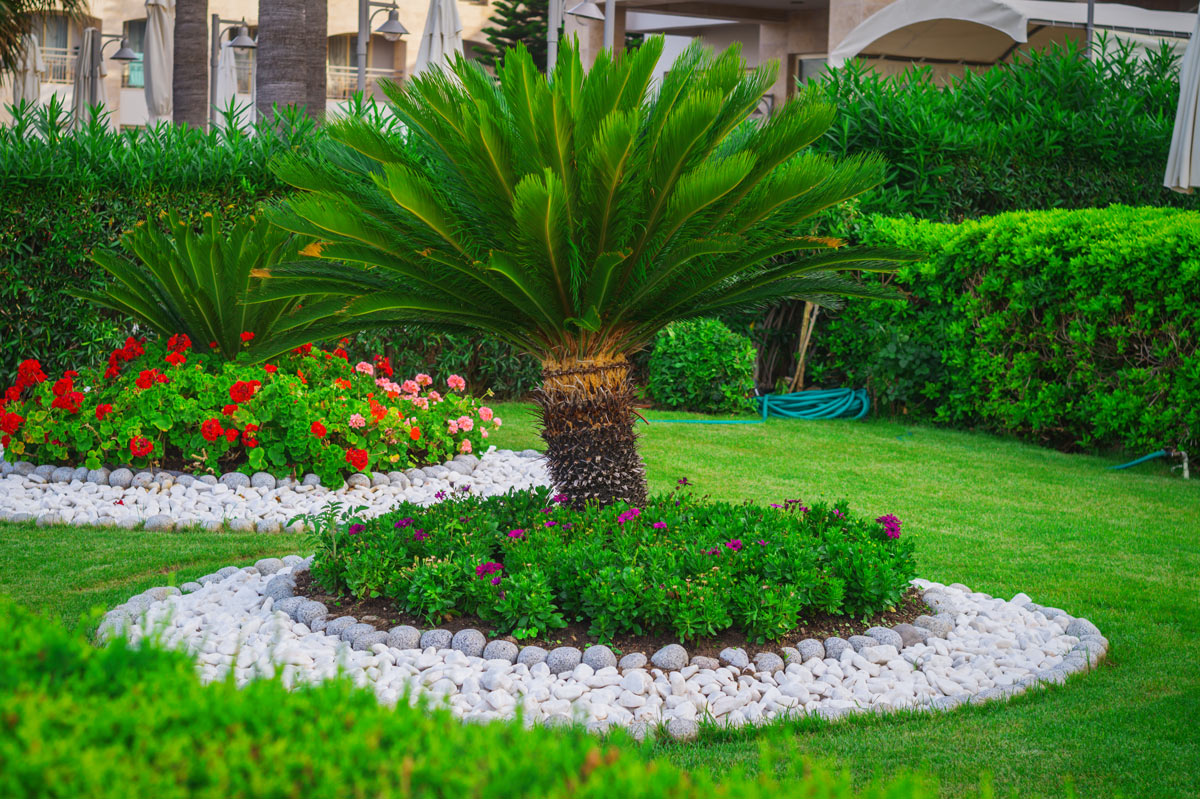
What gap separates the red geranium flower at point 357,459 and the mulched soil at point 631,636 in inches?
88.1

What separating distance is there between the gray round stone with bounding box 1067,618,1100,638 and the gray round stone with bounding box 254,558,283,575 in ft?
12.3

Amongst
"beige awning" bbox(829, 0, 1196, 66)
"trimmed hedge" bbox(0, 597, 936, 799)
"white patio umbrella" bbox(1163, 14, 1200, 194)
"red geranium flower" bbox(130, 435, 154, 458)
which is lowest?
"red geranium flower" bbox(130, 435, 154, 458)

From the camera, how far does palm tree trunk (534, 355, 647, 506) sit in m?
5.44

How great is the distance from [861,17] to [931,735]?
15.3 m

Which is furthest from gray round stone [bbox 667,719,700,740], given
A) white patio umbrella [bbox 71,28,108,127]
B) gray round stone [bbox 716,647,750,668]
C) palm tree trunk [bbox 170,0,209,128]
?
white patio umbrella [bbox 71,28,108,127]

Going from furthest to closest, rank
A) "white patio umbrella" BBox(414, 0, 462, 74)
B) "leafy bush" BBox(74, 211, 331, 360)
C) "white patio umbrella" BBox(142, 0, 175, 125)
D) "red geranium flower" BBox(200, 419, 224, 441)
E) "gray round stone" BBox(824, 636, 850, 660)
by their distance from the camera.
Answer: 1. "white patio umbrella" BBox(142, 0, 175, 125)
2. "white patio umbrella" BBox(414, 0, 462, 74)
3. "leafy bush" BBox(74, 211, 331, 360)
4. "red geranium flower" BBox(200, 419, 224, 441)
5. "gray round stone" BBox(824, 636, 850, 660)

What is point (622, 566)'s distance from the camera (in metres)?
4.55

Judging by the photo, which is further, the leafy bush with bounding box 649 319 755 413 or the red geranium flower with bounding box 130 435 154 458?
the leafy bush with bounding box 649 319 755 413

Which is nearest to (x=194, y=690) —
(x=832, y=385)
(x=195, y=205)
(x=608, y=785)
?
(x=608, y=785)

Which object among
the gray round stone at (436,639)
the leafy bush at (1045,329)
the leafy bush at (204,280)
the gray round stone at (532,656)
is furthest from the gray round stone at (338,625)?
the leafy bush at (1045,329)

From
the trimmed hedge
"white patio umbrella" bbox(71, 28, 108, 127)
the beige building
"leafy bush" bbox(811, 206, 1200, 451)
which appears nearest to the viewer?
the trimmed hedge

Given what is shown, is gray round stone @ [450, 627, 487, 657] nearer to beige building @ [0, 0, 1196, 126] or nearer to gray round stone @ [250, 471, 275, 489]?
beige building @ [0, 0, 1196, 126]

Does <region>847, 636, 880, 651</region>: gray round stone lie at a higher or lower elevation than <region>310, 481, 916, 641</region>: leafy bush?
lower

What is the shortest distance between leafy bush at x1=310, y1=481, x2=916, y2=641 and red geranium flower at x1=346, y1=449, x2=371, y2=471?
1937mm
